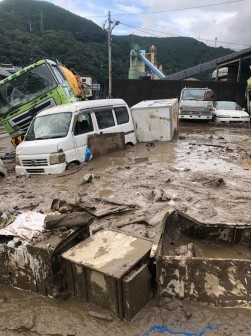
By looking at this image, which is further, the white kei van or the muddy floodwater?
the white kei van

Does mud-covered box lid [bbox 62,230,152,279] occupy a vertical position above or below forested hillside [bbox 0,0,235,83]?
below

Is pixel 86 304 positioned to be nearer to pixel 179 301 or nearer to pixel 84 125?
pixel 179 301

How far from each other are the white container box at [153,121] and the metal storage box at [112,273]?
28.8ft

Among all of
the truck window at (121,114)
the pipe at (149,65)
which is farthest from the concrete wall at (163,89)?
the pipe at (149,65)

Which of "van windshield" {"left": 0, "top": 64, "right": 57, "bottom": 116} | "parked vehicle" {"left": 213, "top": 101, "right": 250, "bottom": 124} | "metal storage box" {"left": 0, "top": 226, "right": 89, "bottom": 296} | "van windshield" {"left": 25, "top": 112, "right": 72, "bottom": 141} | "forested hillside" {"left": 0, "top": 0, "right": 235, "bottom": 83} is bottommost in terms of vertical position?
"parked vehicle" {"left": 213, "top": 101, "right": 250, "bottom": 124}

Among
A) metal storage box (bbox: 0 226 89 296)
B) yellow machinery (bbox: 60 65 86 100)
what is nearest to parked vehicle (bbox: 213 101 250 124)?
yellow machinery (bbox: 60 65 86 100)

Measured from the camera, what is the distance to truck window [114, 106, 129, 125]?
10.4m

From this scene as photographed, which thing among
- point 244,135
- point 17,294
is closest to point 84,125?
point 17,294

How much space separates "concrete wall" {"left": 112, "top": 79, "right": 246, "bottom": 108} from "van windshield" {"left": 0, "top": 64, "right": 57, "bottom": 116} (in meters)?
14.3

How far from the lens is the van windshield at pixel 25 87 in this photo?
11.5 metres

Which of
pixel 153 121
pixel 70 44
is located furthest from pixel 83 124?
pixel 70 44

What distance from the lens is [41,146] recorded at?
8.00 m

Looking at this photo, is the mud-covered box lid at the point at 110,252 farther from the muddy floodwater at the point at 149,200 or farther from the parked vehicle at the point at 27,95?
the parked vehicle at the point at 27,95

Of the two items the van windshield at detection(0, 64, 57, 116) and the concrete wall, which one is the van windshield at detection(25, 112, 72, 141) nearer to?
the van windshield at detection(0, 64, 57, 116)
